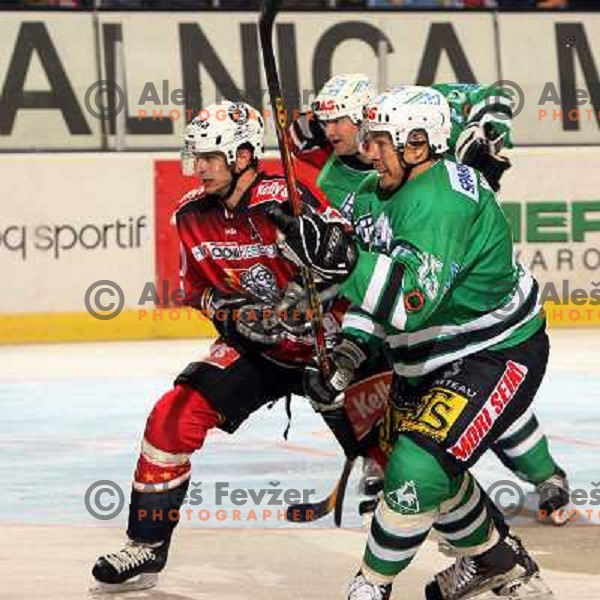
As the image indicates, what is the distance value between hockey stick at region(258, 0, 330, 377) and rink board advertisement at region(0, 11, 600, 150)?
859 centimetres

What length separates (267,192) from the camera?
6.84m

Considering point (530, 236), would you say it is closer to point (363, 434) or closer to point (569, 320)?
point (569, 320)

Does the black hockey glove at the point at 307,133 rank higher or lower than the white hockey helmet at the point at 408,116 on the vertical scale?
lower

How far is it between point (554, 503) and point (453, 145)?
1522mm

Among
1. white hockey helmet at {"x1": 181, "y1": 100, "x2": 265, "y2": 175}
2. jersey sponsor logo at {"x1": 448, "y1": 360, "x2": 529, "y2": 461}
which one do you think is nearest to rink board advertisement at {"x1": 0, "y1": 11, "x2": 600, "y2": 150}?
white hockey helmet at {"x1": 181, "y1": 100, "x2": 265, "y2": 175}

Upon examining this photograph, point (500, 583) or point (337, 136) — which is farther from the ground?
point (337, 136)

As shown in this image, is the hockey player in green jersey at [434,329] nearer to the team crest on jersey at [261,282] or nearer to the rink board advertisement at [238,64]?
the team crest on jersey at [261,282]

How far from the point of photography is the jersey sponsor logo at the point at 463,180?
5711mm

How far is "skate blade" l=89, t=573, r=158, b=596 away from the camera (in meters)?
6.49

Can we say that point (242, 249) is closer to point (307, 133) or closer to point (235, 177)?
point (235, 177)

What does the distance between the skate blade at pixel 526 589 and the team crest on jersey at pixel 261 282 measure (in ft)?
4.25

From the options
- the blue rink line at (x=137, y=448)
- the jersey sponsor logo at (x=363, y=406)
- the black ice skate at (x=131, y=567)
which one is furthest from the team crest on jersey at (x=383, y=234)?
the blue rink line at (x=137, y=448)

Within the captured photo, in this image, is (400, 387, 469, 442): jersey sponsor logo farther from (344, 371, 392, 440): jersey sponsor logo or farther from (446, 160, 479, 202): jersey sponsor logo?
(344, 371, 392, 440): jersey sponsor logo

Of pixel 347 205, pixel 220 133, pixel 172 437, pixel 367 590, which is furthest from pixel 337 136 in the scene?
pixel 367 590
